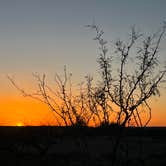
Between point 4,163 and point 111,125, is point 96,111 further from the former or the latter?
point 4,163

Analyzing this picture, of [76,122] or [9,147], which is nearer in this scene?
[76,122]

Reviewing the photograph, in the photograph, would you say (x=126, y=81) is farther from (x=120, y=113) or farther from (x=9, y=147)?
(x=9, y=147)

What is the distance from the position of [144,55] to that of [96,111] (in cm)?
195

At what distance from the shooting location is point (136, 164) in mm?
25484

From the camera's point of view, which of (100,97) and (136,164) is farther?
(136,164)

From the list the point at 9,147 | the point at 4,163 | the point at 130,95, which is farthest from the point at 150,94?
the point at 4,163

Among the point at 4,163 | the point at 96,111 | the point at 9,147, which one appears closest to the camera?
the point at 96,111

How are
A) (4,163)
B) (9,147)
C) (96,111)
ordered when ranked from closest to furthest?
(96,111)
(9,147)
(4,163)

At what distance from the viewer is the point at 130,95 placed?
1163 cm

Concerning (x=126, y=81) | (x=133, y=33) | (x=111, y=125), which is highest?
(x=133, y=33)

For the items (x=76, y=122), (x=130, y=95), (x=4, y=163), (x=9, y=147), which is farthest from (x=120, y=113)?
(x=4, y=163)

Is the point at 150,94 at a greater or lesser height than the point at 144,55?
lesser

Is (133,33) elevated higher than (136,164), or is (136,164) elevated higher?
(133,33)

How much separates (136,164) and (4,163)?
8.92m
